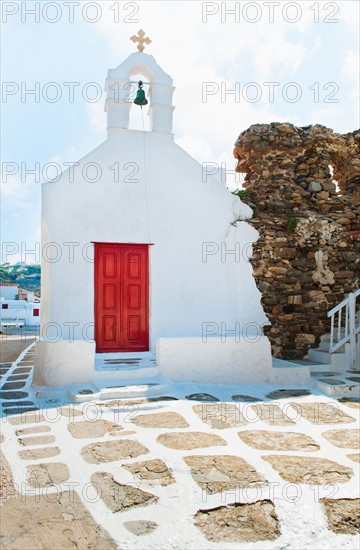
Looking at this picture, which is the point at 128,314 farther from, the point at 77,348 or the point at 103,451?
the point at 103,451

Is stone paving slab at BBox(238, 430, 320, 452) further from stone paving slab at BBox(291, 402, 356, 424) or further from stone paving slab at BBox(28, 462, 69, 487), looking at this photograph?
stone paving slab at BBox(28, 462, 69, 487)

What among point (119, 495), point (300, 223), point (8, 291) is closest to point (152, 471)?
point (119, 495)

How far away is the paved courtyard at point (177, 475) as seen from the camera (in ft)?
9.14

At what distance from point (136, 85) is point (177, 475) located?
6.50 m

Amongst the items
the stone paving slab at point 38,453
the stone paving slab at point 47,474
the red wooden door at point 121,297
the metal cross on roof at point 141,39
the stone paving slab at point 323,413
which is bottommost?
the stone paving slab at point 323,413

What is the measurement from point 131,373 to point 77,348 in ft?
2.79

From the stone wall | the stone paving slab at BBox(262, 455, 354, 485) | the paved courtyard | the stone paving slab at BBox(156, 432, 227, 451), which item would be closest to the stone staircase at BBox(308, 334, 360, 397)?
the stone wall

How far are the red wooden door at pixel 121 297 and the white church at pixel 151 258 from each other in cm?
2

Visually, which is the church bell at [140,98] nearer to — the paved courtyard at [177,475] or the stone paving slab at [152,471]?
the paved courtyard at [177,475]

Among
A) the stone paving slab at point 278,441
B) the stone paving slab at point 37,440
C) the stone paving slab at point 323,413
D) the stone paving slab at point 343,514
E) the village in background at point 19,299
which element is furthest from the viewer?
the village in background at point 19,299

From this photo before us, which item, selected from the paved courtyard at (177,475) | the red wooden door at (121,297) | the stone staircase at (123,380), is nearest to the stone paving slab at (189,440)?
the paved courtyard at (177,475)

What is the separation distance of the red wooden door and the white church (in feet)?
0.06

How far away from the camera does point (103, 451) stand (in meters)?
3.92

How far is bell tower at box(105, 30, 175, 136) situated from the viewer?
7527 millimetres
